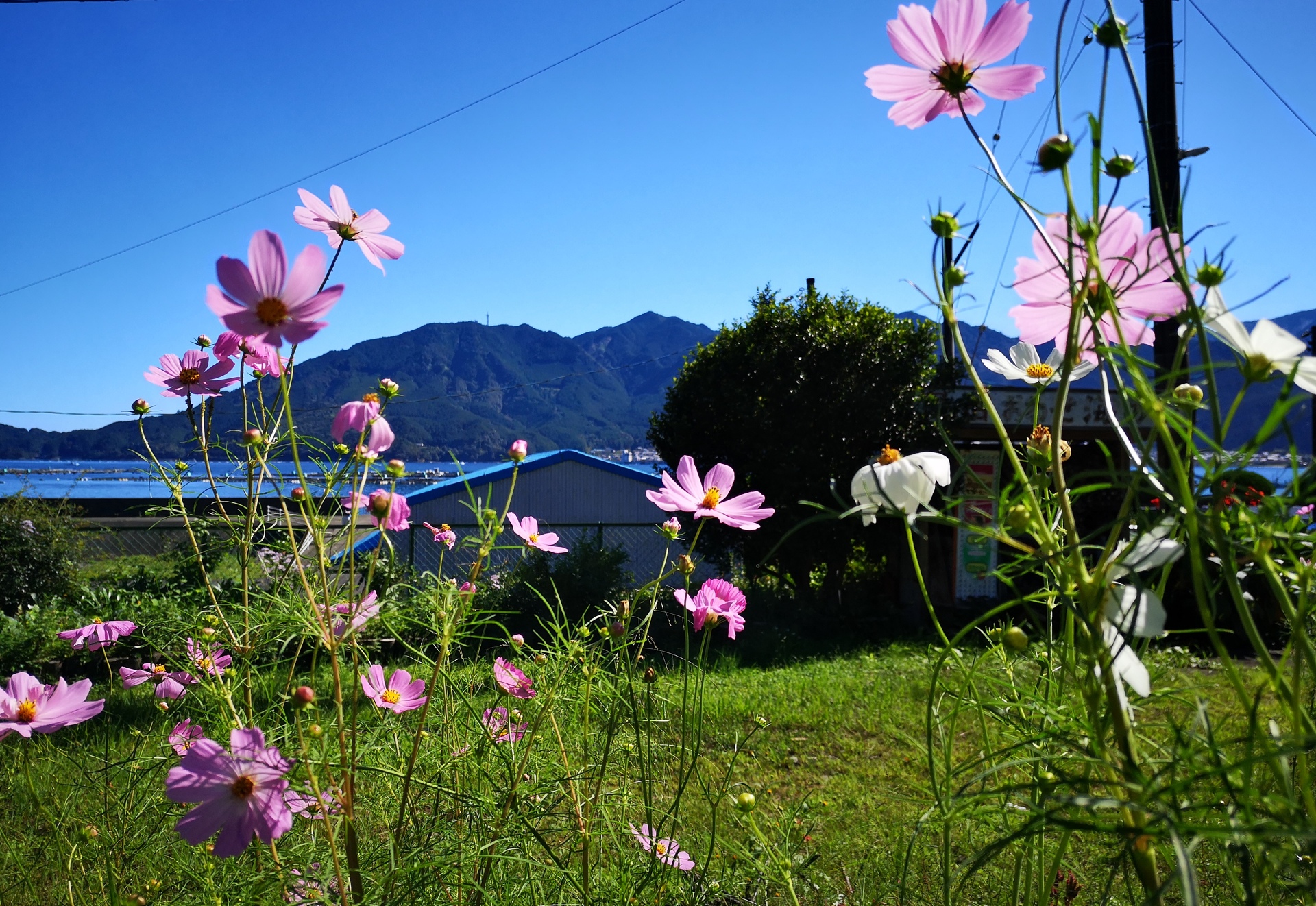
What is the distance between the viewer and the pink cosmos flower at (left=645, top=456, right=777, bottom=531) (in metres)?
1.00

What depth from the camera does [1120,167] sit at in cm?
54

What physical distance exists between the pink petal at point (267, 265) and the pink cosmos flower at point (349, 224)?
35 centimetres

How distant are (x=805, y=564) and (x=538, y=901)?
19.4 ft

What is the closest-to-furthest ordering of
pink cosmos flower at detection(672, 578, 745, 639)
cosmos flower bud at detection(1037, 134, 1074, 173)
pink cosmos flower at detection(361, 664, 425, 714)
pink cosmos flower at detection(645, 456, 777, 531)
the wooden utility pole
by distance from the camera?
cosmos flower bud at detection(1037, 134, 1074, 173), pink cosmos flower at detection(645, 456, 777, 531), pink cosmos flower at detection(361, 664, 425, 714), pink cosmos flower at detection(672, 578, 745, 639), the wooden utility pole

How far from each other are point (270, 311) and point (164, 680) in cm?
93

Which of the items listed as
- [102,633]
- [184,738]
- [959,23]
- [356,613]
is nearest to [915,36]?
[959,23]

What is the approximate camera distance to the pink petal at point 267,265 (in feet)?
2.00

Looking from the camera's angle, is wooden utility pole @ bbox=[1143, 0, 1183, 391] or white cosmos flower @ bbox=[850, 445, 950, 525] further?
wooden utility pole @ bbox=[1143, 0, 1183, 391]

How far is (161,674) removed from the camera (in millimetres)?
1214

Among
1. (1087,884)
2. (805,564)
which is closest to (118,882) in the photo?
(1087,884)

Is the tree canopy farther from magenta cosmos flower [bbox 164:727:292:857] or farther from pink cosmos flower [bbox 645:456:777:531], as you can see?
magenta cosmos flower [bbox 164:727:292:857]

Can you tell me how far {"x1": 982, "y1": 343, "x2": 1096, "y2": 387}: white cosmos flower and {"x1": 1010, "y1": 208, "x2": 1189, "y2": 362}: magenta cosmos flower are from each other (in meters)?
0.10

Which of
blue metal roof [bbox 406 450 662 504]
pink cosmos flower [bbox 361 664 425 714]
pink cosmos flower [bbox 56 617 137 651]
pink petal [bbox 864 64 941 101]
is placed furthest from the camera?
blue metal roof [bbox 406 450 662 504]

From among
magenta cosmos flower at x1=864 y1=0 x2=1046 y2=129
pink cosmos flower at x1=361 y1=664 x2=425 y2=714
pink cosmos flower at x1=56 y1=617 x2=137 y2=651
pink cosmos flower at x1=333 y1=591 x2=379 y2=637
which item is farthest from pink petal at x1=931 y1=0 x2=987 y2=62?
pink cosmos flower at x1=56 y1=617 x2=137 y2=651
